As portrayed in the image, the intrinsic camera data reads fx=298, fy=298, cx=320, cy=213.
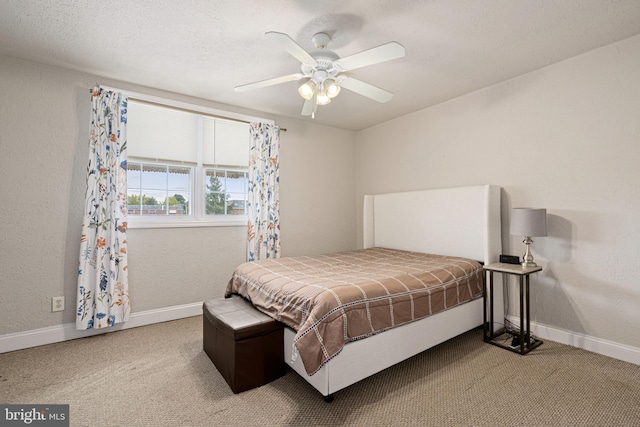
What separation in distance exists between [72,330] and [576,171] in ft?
15.5

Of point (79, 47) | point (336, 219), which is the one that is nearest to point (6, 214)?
point (79, 47)

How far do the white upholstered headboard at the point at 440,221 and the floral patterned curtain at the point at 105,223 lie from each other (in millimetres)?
2982

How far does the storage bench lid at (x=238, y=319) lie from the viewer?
6.38ft

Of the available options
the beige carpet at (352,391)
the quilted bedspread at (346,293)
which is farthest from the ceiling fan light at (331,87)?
the beige carpet at (352,391)

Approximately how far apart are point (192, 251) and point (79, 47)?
6.94 feet

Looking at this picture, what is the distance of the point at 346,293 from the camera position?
1866mm

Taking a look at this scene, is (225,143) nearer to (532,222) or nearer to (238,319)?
(238,319)

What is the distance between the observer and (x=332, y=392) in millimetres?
Result: 1747

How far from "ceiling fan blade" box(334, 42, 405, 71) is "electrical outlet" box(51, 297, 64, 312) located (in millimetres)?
3149

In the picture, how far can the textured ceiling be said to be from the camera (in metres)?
1.95

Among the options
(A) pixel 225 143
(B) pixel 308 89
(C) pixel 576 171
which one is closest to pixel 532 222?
(C) pixel 576 171

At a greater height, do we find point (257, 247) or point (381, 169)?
point (381, 169)

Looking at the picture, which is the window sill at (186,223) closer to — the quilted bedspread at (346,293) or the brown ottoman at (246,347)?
the quilted bedspread at (346,293)

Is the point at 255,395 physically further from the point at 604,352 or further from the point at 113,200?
the point at 604,352
